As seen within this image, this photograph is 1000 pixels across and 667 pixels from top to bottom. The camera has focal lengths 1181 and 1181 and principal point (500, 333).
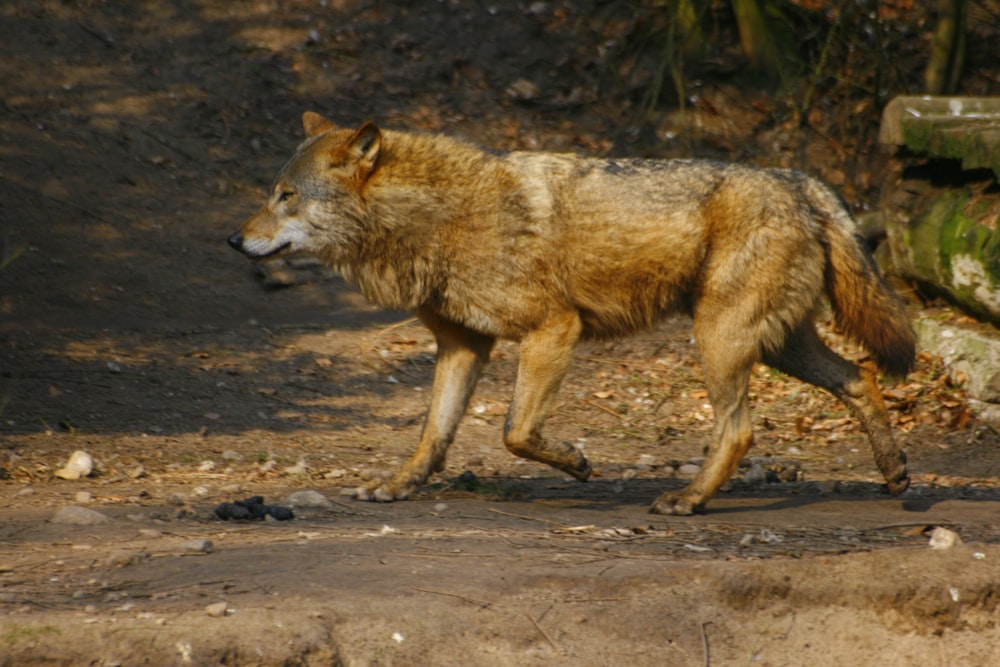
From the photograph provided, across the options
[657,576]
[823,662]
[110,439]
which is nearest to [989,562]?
[823,662]

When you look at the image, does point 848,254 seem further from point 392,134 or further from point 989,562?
point 392,134

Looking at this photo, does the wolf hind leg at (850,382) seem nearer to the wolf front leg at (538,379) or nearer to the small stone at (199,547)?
the wolf front leg at (538,379)

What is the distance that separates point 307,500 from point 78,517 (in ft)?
3.95

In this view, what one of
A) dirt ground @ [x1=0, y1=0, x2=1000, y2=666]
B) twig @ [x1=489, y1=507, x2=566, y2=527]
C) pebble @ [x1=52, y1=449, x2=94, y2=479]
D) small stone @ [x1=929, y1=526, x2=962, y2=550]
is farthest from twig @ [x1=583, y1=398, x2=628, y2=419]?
pebble @ [x1=52, y1=449, x2=94, y2=479]

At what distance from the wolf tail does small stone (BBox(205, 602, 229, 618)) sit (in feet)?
12.4

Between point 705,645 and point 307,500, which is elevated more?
point 705,645

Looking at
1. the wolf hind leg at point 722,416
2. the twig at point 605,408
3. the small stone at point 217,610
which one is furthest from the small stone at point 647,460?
the small stone at point 217,610

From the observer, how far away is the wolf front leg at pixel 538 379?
243 inches

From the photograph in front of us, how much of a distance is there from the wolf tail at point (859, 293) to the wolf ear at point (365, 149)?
2.36 m

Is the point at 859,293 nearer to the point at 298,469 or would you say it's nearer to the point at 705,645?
the point at 705,645

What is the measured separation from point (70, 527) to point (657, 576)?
2.65 meters

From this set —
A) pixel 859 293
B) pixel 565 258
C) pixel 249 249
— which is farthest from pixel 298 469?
pixel 859 293

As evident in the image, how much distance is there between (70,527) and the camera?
17.6ft

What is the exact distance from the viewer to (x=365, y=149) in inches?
253
